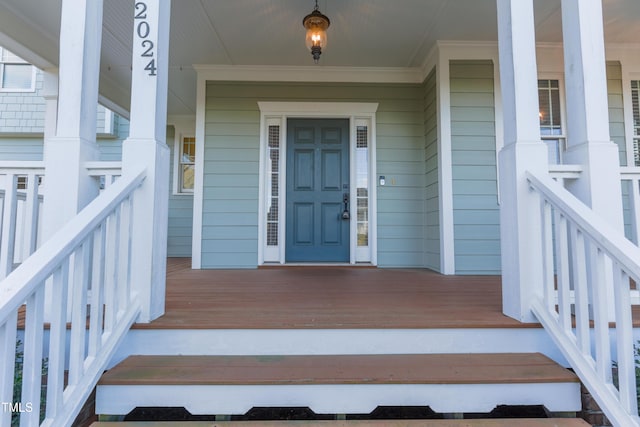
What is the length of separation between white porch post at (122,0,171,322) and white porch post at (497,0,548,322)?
72.3 inches

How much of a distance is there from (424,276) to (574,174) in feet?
6.10

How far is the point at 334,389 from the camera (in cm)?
135

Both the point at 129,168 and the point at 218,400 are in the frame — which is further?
the point at 129,168

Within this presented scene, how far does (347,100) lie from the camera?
4.27m

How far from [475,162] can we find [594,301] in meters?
2.62

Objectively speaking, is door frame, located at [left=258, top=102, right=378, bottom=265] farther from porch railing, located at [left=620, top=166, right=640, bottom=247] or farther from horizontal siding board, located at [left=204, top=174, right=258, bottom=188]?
porch railing, located at [left=620, top=166, right=640, bottom=247]

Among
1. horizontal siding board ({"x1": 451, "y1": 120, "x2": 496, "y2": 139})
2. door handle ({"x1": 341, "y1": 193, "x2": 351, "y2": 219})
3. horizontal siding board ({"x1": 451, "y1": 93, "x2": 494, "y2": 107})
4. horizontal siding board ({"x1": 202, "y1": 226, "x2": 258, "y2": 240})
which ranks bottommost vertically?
horizontal siding board ({"x1": 202, "y1": 226, "x2": 258, "y2": 240})

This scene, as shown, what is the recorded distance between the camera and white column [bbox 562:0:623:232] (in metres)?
1.71

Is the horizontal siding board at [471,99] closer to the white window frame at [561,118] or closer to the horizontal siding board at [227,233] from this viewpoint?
the white window frame at [561,118]

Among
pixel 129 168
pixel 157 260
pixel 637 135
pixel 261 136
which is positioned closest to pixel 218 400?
pixel 157 260

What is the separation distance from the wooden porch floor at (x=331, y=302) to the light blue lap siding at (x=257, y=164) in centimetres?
76

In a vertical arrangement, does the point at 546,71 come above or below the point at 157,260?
above

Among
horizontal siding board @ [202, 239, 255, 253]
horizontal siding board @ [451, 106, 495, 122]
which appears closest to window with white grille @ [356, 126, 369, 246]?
horizontal siding board @ [451, 106, 495, 122]

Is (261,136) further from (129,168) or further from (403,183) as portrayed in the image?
(129,168)
